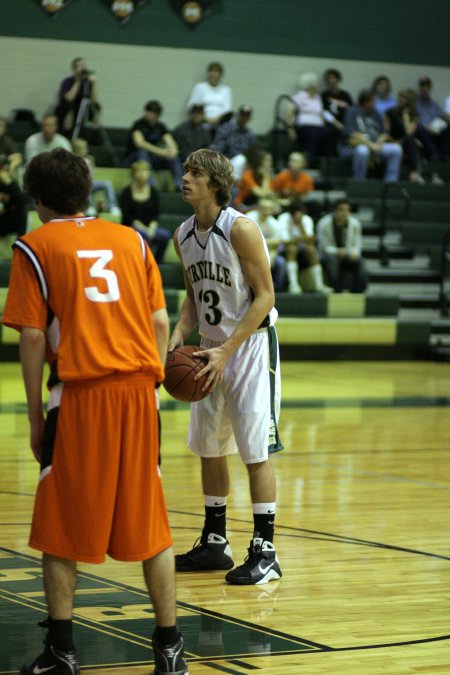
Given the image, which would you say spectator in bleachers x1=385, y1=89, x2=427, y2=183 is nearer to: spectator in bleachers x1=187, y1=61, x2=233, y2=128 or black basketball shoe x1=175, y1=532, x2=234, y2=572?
spectator in bleachers x1=187, y1=61, x2=233, y2=128

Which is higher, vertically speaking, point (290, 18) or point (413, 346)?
point (290, 18)

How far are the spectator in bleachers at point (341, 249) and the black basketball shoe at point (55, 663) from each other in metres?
12.0

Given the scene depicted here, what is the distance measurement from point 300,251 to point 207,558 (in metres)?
10.2

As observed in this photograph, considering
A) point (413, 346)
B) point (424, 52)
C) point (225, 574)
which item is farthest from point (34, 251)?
point (424, 52)

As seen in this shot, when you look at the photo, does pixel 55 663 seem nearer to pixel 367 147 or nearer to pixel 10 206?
pixel 10 206

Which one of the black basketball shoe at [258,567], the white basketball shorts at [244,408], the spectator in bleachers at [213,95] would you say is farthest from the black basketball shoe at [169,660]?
the spectator in bleachers at [213,95]

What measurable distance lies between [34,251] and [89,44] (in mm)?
14471

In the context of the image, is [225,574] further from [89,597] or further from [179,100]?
[179,100]

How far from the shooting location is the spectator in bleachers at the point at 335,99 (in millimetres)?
18453

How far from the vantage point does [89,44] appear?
1752 centimetres

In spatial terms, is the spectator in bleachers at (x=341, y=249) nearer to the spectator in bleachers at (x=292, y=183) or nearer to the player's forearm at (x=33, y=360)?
the spectator in bleachers at (x=292, y=183)

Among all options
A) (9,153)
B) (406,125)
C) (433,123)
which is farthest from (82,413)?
(433,123)

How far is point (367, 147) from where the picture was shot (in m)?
18.0

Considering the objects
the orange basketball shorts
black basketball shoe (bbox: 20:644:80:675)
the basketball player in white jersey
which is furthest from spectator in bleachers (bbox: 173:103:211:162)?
black basketball shoe (bbox: 20:644:80:675)
